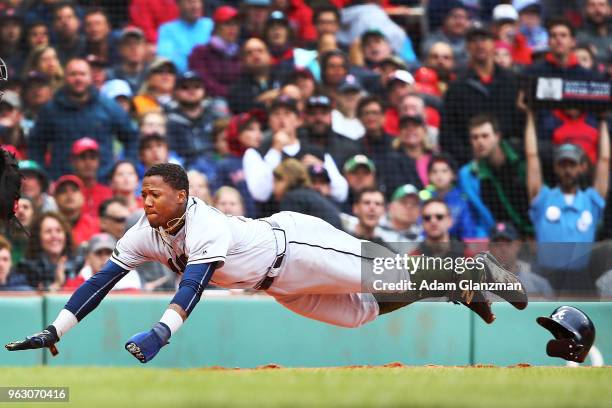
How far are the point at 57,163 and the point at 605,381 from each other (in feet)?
22.3

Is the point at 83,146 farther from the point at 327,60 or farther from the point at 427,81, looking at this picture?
the point at 427,81

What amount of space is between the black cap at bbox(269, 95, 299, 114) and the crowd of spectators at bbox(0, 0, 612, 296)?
17mm

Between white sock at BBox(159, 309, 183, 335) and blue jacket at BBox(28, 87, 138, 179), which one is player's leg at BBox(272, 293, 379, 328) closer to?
white sock at BBox(159, 309, 183, 335)

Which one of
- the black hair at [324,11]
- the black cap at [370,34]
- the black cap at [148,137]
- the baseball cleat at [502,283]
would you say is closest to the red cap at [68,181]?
the black cap at [148,137]

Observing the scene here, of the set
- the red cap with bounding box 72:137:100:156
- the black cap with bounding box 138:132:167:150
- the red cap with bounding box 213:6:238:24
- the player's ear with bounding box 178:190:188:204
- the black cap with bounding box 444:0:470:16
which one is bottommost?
the player's ear with bounding box 178:190:188:204

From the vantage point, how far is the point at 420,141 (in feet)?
40.8

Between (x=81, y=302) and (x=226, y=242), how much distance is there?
39.8 inches

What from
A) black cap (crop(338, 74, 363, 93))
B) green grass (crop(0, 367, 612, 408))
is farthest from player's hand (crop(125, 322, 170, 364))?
black cap (crop(338, 74, 363, 93))

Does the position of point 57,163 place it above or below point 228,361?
above

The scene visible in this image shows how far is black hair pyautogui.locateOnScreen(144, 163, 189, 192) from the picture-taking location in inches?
274

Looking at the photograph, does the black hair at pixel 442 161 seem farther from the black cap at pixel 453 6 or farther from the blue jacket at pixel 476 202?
the black cap at pixel 453 6

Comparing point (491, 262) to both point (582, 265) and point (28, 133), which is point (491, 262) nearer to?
point (582, 265)

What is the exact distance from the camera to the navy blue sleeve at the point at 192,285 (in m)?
6.55

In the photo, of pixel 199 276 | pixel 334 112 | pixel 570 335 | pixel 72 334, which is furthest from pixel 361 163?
pixel 199 276
